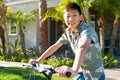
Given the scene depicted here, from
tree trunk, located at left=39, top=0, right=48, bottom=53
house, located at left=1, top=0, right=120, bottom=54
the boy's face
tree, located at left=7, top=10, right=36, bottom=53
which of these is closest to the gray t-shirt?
the boy's face

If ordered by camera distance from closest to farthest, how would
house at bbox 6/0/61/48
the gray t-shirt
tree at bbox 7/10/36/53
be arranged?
the gray t-shirt, tree at bbox 7/10/36/53, house at bbox 6/0/61/48

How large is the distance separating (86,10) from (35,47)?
6022 millimetres

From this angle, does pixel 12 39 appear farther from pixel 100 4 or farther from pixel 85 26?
pixel 85 26

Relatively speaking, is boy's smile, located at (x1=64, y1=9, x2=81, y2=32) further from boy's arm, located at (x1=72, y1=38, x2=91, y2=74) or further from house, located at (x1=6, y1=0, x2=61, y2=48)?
house, located at (x1=6, y1=0, x2=61, y2=48)

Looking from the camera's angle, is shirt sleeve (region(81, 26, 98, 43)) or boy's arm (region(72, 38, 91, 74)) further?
shirt sleeve (region(81, 26, 98, 43))

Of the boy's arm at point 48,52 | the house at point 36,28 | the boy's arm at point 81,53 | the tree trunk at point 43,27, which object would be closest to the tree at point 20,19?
the house at point 36,28

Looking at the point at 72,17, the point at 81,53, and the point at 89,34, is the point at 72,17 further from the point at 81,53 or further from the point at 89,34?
the point at 81,53

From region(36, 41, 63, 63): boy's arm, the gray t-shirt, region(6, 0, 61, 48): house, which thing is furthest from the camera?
region(6, 0, 61, 48): house

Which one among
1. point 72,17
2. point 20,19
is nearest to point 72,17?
point 72,17

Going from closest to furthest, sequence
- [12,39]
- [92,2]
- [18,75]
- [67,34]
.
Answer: [67,34], [18,75], [92,2], [12,39]

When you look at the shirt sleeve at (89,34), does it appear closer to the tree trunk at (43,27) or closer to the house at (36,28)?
the tree trunk at (43,27)

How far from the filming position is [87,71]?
11.4ft

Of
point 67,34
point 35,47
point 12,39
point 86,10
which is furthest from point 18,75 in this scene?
point 12,39

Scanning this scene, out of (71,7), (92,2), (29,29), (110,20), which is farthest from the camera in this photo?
(29,29)
